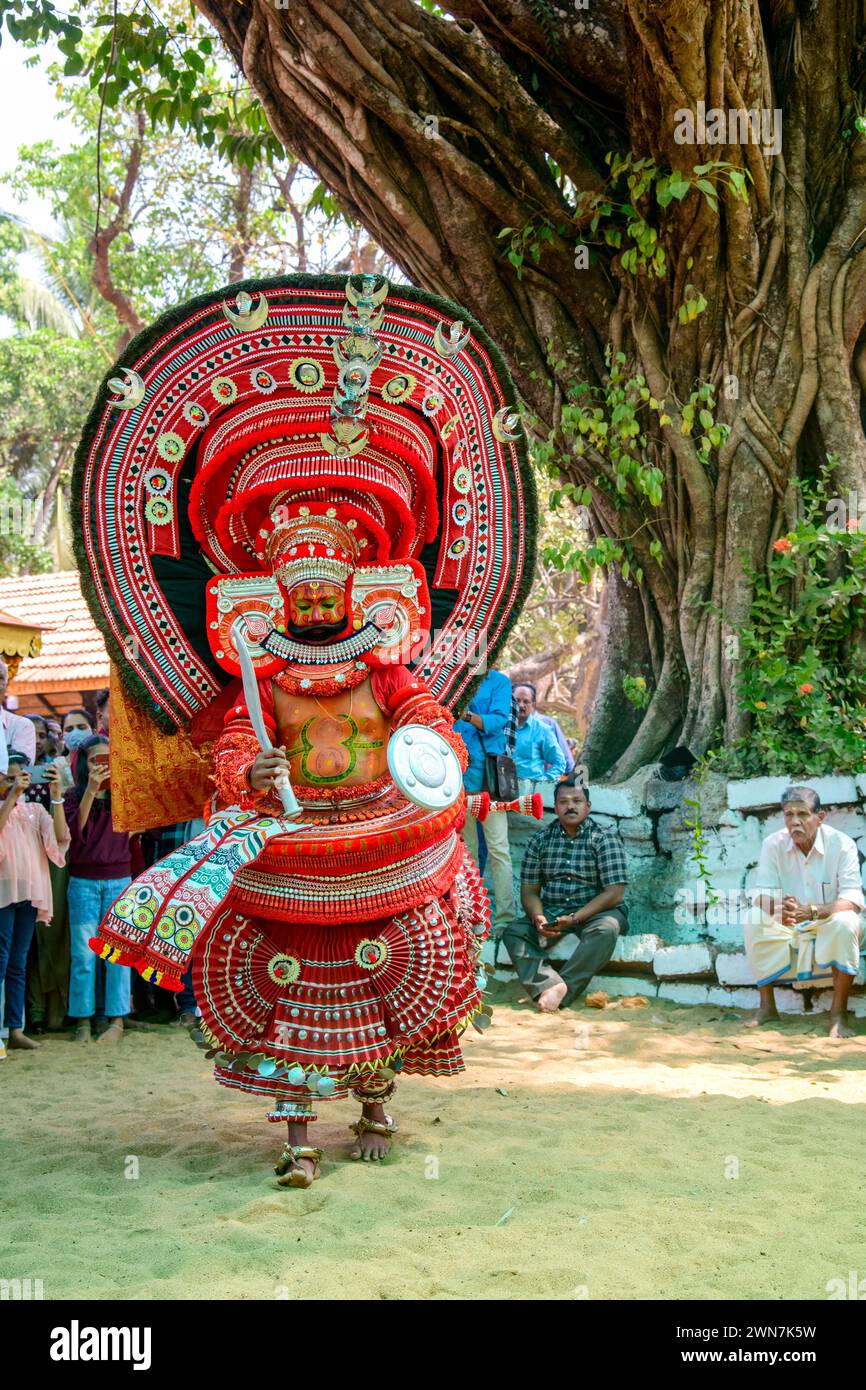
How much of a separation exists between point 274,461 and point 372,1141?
7.22ft

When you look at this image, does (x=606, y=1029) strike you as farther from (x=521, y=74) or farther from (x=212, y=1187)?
(x=521, y=74)

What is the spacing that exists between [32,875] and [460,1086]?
2.22m

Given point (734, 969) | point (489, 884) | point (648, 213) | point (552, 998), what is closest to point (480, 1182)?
point (552, 998)

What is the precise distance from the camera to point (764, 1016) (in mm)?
6340

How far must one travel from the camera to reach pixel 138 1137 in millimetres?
4441

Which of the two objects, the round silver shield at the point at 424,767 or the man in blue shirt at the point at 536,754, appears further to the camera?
the man in blue shirt at the point at 536,754

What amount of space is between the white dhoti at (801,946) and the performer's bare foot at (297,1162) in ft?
10.0

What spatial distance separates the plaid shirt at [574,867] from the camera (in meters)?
7.09

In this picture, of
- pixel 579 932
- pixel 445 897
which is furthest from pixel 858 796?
pixel 445 897

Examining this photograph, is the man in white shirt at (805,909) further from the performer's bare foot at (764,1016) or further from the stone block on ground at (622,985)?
the stone block on ground at (622,985)

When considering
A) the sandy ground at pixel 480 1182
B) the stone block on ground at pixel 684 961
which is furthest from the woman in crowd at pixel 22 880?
the stone block on ground at pixel 684 961

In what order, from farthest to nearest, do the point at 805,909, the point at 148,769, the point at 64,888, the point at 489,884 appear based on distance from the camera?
1. the point at 489,884
2. the point at 64,888
3. the point at 805,909
4. the point at 148,769

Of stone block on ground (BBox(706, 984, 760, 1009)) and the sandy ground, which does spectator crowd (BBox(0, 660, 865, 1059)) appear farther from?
the sandy ground

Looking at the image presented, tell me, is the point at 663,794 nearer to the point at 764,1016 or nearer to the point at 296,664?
the point at 764,1016
